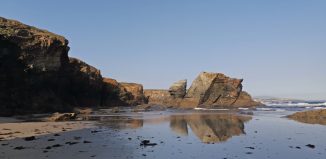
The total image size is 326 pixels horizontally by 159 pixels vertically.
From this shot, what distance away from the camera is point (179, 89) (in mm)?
92500

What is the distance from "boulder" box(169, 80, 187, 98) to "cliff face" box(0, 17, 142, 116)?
4190 centimetres

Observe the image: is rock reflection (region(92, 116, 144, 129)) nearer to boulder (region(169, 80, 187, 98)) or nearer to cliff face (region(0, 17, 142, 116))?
cliff face (region(0, 17, 142, 116))

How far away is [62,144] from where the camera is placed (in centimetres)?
1653

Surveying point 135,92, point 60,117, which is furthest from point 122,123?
point 135,92

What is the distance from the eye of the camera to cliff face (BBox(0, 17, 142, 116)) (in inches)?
1468

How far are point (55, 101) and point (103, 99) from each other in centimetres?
A: 3380

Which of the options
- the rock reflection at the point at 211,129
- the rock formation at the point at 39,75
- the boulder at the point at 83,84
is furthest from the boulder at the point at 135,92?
the rock reflection at the point at 211,129

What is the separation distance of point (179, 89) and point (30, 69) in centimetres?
5519

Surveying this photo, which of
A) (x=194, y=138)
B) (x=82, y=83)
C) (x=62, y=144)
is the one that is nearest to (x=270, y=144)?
(x=194, y=138)

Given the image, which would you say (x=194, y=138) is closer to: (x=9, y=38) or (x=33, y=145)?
(x=33, y=145)

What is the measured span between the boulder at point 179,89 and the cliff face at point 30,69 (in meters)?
41.9

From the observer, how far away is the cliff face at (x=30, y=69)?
1468 inches

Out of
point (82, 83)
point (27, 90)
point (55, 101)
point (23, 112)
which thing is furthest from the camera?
point (82, 83)

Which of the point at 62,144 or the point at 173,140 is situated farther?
the point at 173,140
